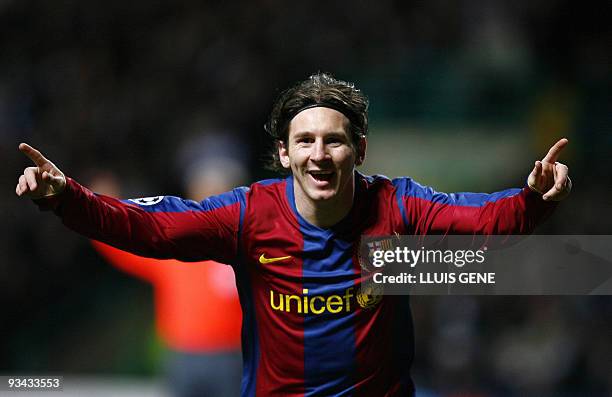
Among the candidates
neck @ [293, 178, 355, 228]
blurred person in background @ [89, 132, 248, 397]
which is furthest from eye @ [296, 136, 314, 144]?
blurred person in background @ [89, 132, 248, 397]

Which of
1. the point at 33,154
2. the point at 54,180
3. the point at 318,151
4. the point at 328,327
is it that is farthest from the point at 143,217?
the point at 328,327

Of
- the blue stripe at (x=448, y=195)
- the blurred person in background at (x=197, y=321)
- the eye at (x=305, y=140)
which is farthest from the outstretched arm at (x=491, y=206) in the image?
the blurred person in background at (x=197, y=321)

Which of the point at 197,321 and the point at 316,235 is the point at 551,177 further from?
the point at 197,321

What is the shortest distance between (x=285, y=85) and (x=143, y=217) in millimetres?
4466

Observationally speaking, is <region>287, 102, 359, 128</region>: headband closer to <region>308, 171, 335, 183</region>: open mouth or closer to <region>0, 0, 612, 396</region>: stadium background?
<region>308, 171, 335, 183</region>: open mouth

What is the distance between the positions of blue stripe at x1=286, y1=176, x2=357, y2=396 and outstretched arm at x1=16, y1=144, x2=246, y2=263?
339mm

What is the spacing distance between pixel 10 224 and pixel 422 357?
3.59 meters

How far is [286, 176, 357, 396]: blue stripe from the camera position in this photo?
3.58m

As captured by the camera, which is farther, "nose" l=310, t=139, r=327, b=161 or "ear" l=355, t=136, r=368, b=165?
"ear" l=355, t=136, r=368, b=165

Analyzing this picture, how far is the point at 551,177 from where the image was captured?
11.3 feet

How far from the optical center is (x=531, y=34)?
8344mm

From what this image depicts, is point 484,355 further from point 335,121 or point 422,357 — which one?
point 335,121

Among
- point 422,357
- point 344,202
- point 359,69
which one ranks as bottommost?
point 422,357

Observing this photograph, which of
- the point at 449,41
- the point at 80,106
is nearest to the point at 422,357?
the point at 449,41
